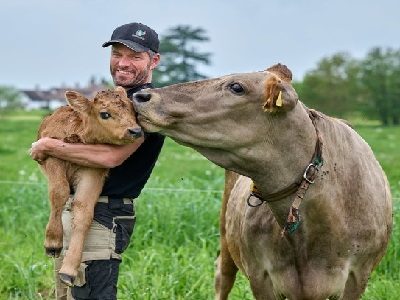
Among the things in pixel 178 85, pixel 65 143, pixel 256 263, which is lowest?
pixel 256 263

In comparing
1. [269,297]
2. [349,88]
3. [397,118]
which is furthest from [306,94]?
[269,297]

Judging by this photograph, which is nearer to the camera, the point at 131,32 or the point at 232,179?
the point at 131,32

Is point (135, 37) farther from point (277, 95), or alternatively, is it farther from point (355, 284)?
point (355, 284)

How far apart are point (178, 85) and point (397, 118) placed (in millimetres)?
54209

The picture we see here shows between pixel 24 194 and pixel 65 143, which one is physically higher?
pixel 65 143

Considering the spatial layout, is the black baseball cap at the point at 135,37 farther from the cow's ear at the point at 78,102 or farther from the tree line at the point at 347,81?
the tree line at the point at 347,81

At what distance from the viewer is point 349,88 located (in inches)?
2190

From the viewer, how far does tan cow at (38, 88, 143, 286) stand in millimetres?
3934

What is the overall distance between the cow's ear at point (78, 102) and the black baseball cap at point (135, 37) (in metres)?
0.45

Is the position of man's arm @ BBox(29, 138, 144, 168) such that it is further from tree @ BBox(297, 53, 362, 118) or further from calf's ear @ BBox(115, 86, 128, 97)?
tree @ BBox(297, 53, 362, 118)

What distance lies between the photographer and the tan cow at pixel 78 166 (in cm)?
393

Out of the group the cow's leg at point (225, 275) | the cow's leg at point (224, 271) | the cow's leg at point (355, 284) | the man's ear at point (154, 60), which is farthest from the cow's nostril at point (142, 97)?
the cow's leg at point (225, 275)

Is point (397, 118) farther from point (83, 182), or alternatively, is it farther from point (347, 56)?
point (83, 182)

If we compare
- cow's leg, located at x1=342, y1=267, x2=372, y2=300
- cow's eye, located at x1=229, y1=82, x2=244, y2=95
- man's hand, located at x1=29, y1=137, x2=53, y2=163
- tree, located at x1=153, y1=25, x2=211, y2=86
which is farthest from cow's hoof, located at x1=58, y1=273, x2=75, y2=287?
tree, located at x1=153, y1=25, x2=211, y2=86
